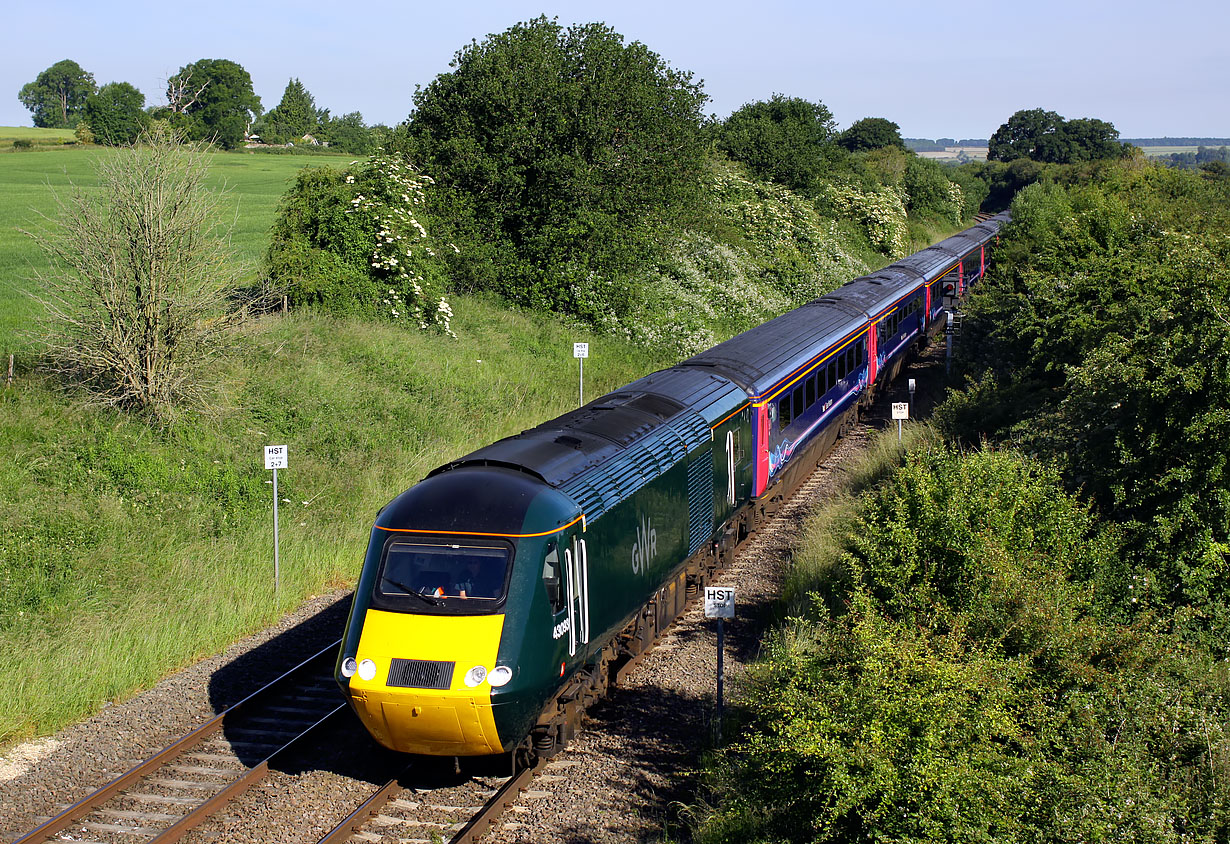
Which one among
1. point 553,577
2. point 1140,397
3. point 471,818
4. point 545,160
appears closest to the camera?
point 471,818

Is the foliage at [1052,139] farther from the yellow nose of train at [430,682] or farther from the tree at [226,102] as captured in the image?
the yellow nose of train at [430,682]

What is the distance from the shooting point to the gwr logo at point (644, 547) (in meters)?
10.5

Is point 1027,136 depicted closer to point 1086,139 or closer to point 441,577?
point 1086,139

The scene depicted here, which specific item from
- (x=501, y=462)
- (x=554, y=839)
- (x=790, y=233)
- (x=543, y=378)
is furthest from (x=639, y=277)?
(x=554, y=839)

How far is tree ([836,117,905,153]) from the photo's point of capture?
330 feet

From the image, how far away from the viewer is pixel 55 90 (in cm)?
11031

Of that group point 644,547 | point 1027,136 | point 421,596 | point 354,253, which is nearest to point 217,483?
point 644,547

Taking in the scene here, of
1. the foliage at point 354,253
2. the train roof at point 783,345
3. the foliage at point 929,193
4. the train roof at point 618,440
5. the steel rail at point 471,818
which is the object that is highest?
the foliage at point 929,193

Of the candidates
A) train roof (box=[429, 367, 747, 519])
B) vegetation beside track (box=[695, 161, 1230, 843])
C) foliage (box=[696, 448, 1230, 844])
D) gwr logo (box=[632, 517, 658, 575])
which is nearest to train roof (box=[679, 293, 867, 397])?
train roof (box=[429, 367, 747, 519])

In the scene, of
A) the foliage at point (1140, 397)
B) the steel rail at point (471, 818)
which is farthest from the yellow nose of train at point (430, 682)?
the foliage at point (1140, 397)

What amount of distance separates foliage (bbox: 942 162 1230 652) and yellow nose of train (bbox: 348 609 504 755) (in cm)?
664

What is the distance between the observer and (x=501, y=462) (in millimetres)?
9531

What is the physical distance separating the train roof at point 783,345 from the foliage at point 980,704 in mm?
5262

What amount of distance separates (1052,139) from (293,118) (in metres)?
80.8
